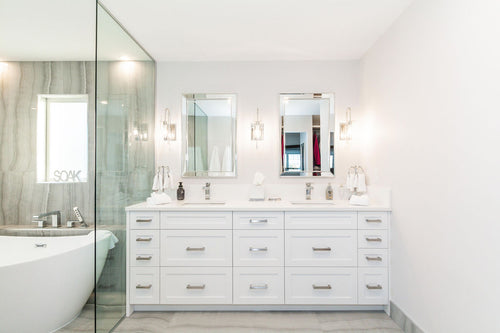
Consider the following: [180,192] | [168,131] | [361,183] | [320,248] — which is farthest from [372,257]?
[168,131]

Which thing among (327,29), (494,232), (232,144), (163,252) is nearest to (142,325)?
(163,252)

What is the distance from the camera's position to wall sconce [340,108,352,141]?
293 centimetres

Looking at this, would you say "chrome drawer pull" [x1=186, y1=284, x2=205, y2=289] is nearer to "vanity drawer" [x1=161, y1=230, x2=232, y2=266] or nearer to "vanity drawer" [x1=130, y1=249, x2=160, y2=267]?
"vanity drawer" [x1=161, y1=230, x2=232, y2=266]

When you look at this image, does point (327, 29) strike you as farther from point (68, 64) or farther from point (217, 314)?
point (217, 314)

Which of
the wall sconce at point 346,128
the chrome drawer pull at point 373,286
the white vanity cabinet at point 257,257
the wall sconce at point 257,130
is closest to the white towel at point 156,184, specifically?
the white vanity cabinet at point 257,257

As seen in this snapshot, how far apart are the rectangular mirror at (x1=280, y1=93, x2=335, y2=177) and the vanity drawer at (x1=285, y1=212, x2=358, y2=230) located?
68cm

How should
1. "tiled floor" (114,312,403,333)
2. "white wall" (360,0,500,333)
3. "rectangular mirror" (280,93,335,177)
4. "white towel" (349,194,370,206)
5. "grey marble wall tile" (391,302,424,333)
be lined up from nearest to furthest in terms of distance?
"white wall" (360,0,500,333) < "grey marble wall tile" (391,302,424,333) < "tiled floor" (114,312,403,333) < "white towel" (349,194,370,206) < "rectangular mirror" (280,93,335,177)

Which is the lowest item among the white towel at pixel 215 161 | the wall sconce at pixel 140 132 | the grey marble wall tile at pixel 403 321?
the grey marble wall tile at pixel 403 321

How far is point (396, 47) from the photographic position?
2.20 meters

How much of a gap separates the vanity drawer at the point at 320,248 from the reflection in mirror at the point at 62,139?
1750 millimetres

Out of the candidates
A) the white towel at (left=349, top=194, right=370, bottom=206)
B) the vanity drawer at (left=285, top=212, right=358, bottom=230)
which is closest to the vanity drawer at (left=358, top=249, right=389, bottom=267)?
the vanity drawer at (left=285, top=212, right=358, bottom=230)

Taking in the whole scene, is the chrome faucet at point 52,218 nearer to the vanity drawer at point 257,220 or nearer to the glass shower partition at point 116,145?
the glass shower partition at point 116,145

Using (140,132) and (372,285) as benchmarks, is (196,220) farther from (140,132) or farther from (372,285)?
(372,285)

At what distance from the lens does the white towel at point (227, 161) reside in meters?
2.96
